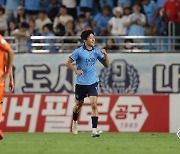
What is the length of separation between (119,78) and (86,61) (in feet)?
19.3

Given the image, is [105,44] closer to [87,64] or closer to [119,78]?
[119,78]

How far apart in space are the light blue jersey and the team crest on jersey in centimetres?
557

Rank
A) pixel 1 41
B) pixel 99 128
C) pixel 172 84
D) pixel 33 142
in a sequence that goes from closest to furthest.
Result: pixel 1 41, pixel 33 142, pixel 99 128, pixel 172 84

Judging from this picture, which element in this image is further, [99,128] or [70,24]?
[70,24]

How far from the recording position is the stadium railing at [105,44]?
23.2 m

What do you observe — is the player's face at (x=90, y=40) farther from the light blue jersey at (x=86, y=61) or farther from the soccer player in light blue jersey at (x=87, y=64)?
the light blue jersey at (x=86, y=61)

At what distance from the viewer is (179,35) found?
23.8m

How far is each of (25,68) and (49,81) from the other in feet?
2.57

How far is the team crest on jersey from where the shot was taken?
23688 millimetres

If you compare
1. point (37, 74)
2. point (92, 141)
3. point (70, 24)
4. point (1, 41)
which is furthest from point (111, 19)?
point (1, 41)

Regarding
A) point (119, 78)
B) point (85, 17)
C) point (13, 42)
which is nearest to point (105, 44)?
point (119, 78)

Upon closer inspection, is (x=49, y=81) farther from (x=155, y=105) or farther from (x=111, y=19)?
(x=155, y=105)

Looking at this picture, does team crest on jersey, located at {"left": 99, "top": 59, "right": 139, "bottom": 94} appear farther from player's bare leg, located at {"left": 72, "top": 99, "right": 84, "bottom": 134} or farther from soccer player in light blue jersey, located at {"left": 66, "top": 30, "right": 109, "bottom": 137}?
soccer player in light blue jersey, located at {"left": 66, "top": 30, "right": 109, "bottom": 137}

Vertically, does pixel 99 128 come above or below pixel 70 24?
below
